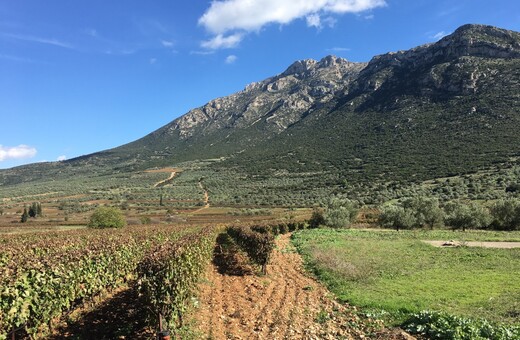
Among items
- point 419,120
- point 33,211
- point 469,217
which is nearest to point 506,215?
point 469,217

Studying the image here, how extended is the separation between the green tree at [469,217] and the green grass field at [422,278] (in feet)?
68.5

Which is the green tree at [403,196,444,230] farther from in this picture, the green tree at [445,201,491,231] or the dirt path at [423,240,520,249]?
the dirt path at [423,240,520,249]

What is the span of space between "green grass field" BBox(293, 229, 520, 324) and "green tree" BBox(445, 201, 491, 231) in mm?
20873

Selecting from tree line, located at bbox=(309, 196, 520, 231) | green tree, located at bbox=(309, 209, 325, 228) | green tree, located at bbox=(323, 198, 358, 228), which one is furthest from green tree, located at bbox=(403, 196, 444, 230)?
green tree, located at bbox=(309, 209, 325, 228)

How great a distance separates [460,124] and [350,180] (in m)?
38.5

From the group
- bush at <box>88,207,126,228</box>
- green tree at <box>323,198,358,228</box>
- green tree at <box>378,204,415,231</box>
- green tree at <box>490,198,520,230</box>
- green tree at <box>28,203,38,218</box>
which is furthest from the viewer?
green tree at <box>28,203,38,218</box>

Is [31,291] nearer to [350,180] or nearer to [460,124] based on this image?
[350,180]

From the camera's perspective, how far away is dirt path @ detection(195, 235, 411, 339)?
11.6 m

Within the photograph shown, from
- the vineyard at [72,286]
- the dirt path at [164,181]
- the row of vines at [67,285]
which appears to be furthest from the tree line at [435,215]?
the dirt path at [164,181]

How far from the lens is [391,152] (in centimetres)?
11344

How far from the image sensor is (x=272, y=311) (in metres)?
13.7

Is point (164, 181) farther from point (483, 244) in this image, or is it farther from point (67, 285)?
point (67, 285)

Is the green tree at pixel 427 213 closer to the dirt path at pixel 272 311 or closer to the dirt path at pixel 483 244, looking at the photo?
the dirt path at pixel 483 244

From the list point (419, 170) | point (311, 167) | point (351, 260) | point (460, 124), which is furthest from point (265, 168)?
point (351, 260)
